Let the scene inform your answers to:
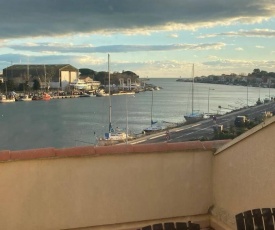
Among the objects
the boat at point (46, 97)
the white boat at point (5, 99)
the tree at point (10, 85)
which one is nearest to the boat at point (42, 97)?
the boat at point (46, 97)

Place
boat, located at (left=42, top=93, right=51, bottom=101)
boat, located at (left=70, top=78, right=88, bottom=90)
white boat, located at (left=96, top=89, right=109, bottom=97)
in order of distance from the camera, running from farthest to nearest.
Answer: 1. white boat, located at (left=96, top=89, right=109, bottom=97)
2. boat, located at (left=70, top=78, right=88, bottom=90)
3. boat, located at (left=42, top=93, right=51, bottom=101)

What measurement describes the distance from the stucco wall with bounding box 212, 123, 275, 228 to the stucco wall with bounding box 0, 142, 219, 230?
0.43 feet

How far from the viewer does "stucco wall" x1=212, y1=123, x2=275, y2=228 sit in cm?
295

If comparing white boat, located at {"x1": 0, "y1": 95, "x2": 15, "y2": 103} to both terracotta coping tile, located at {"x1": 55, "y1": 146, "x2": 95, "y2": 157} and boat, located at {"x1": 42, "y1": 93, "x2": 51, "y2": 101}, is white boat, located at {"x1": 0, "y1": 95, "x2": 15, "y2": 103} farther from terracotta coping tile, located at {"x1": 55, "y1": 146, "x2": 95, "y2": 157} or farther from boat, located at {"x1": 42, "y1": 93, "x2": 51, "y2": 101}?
terracotta coping tile, located at {"x1": 55, "y1": 146, "x2": 95, "y2": 157}

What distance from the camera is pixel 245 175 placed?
10.5ft

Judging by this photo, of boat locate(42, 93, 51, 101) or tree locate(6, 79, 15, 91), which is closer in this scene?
boat locate(42, 93, 51, 101)

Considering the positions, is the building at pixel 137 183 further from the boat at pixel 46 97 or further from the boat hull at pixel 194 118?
the boat at pixel 46 97

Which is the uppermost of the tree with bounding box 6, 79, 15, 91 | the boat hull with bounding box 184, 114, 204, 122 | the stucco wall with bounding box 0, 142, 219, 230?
the stucco wall with bounding box 0, 142, 219, 230

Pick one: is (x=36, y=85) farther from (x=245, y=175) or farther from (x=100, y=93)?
(x=245, y=175)

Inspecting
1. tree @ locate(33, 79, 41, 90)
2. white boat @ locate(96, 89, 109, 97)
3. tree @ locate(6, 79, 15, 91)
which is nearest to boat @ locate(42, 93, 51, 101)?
tree @ locate(33, 79, 41, 90)

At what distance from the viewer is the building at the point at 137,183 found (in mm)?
3098

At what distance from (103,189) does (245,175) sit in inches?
45.9

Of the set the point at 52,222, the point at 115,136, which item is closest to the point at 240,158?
the point at 52,222

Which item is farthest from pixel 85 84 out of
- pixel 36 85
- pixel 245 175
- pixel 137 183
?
pixel 245 175
